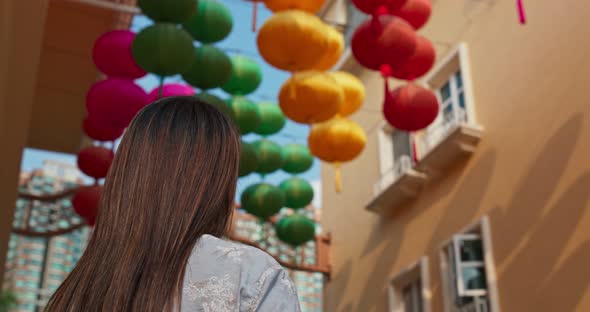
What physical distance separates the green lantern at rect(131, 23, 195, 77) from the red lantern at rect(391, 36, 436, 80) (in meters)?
1.73

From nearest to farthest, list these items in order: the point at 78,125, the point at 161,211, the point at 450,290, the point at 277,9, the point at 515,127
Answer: the point at 161,211 < the point at 277,9 < the point at 515,127 < the point at 450,290 < the point at 78,125

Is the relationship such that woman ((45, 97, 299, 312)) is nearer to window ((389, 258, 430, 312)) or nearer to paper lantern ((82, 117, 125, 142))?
paper lantern ((82, 117, 125, 142))

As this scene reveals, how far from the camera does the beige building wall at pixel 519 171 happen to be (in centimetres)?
725

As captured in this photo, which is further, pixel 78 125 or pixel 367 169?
pixel 367 169

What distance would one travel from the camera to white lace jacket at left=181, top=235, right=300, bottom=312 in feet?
4.43

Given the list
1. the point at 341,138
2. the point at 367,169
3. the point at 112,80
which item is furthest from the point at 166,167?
the point at 367,169

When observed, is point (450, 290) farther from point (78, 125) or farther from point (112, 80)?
point (78, 125)

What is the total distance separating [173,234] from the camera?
145 cm

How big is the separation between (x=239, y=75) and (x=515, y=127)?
10.1 ft

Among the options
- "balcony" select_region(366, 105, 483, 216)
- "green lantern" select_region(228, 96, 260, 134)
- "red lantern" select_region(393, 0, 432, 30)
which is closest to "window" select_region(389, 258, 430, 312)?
"balcony" select_region(366, 105, 483, 216)

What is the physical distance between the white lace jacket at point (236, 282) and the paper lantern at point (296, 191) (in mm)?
7126

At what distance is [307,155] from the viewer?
8930 mm

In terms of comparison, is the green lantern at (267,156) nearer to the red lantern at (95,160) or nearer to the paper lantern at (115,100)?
the red lantern at (95,160)

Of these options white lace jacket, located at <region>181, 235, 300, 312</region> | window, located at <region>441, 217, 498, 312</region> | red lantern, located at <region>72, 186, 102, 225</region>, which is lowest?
white lace jacket, located at <region>181, 235, 300, 312</region>
